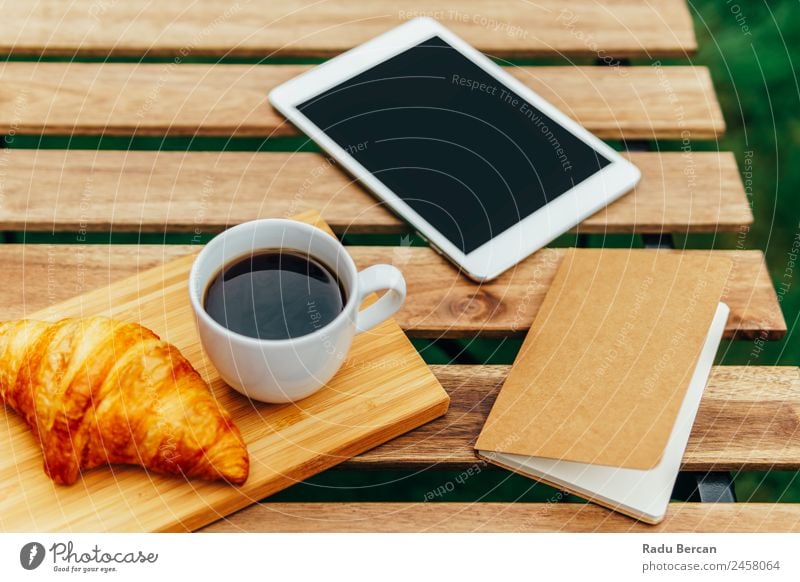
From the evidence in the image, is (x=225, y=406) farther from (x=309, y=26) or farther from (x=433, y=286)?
(x=309, y=26)

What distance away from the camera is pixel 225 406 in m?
0.64

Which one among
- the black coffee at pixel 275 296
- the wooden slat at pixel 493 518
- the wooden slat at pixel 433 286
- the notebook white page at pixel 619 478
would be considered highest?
the black coffee at pixel 275 296

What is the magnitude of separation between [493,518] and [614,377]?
0.46 feet

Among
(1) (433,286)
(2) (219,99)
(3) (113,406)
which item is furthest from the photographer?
(2) (219,99)

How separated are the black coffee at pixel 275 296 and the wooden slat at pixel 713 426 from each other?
0.11 meters

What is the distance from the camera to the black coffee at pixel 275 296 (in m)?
0.61

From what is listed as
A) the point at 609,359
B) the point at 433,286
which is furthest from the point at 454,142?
the point at 609,359

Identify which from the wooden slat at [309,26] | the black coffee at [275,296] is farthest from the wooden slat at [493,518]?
the wooden slat at [309,26]

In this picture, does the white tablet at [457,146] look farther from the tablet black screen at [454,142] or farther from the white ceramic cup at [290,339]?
the white ceramic cup at [290,339]

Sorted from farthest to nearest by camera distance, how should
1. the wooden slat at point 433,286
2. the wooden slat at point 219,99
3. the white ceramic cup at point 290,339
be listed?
the wooden slat at point 219,99 → the wooden slat at point 433,286 → the white ceramic cup at point 290,339

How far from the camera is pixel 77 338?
593 mm

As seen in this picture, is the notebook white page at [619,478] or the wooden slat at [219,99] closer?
the notebook white page at [619,478]

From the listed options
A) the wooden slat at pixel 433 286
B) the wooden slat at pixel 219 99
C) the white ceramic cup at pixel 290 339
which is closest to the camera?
the white ceramic cup at pixel 290 339
